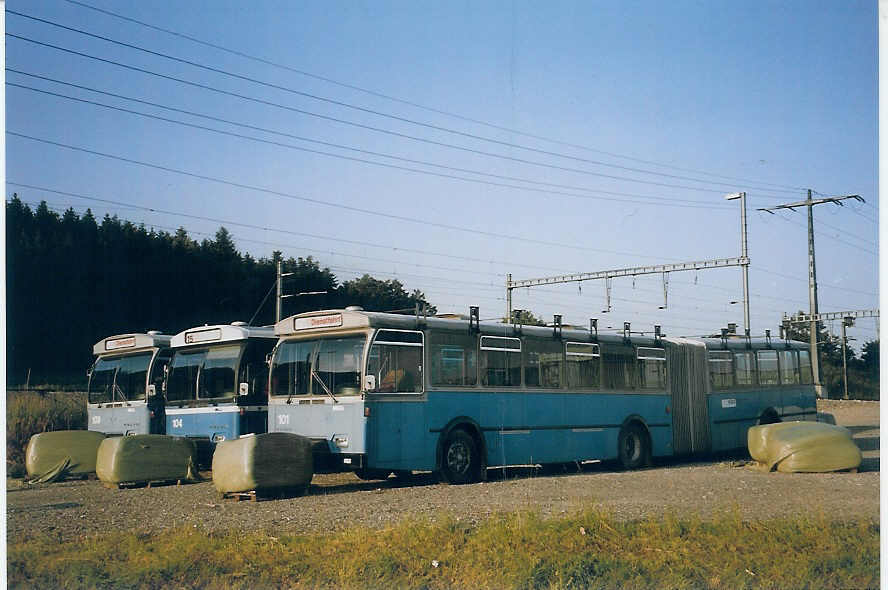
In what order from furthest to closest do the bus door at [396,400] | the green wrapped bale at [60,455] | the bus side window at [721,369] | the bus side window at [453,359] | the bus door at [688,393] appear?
the bus side window at [721,369], the bus door at [688,393], the green wrapped bale at [60,455], the bus side window at [453,359], the bus door at [396,400]

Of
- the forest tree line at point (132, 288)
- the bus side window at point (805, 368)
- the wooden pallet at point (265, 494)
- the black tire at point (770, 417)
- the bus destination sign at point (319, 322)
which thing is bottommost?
the wooden pallet at point (265, 494)

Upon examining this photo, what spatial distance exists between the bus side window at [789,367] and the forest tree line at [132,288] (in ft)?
33.5

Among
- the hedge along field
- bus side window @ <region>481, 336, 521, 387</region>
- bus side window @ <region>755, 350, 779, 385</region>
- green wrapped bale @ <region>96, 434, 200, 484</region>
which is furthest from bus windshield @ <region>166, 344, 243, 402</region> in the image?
bus side window @ <region>755, 350, 779, 385</region>

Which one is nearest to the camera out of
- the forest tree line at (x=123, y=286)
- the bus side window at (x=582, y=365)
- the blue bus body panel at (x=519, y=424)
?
the blue bus body panel at (x=519, y=424)

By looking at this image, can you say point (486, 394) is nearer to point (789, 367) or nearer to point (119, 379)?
point (119, 379)

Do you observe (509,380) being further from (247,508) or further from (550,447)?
(247,508)

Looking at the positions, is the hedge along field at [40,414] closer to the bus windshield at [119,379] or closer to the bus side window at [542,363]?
the bus windshield at [119,379]

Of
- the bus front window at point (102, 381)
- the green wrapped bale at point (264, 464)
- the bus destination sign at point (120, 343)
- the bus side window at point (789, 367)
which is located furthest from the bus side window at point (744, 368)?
the bus front window at point (102, 381)

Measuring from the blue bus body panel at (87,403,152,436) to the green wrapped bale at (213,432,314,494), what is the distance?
6586 millimetres

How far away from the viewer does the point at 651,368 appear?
69.1ft

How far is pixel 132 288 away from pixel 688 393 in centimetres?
2812

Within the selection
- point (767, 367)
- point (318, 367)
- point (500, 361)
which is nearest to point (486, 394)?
point (500, 361)

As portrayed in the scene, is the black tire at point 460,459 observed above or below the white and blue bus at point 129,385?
below

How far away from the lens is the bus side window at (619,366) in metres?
20.0
